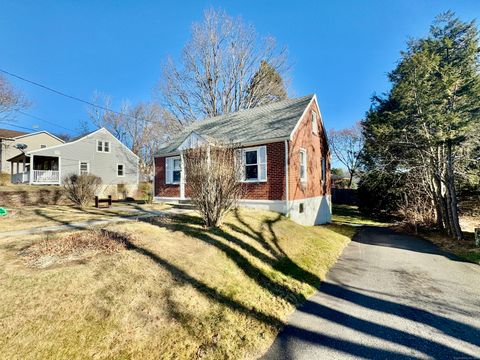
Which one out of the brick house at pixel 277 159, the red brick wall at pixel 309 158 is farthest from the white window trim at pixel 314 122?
the red brick wall at pixel 309 158

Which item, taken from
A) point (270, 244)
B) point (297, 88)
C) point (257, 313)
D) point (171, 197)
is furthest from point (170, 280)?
point (297, 88)

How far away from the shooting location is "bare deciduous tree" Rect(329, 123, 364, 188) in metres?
35.1

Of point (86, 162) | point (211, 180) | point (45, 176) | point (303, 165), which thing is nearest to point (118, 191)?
point (86, 162)

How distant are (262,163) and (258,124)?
2948 millimetres

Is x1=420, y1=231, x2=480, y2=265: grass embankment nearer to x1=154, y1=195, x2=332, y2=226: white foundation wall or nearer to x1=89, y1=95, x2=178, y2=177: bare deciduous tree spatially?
x1=154, y1=195, x2=332, y2=226: white foundation wall

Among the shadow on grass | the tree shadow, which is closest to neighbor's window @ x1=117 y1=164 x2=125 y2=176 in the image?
the shadow on grass

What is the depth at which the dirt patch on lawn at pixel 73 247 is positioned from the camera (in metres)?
4.30

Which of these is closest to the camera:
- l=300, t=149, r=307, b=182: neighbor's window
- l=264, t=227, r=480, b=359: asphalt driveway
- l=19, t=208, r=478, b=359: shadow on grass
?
l=264, t=227, r=480, b=359: asphalt driveway

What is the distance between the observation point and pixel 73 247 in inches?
191

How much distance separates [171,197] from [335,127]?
31.9 m

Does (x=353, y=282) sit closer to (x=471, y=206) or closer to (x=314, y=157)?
(x=314, y=157)

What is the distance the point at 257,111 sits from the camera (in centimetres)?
1554

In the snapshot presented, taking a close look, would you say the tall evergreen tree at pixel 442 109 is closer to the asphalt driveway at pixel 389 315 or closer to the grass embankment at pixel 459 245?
the grass embankment at pixel 459 245

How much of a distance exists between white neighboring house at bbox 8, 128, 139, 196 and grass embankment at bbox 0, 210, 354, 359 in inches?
823
